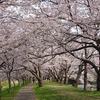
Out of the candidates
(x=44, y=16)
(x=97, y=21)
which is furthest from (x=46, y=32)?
(x=97, y=21)

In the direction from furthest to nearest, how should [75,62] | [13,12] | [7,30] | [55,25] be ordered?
[75,62] < [7,30] < [55,25] < [13,12]

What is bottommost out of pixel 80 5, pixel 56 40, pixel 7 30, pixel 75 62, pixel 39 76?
pixel 39 76

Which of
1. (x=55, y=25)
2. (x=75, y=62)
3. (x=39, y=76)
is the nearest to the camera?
(x=55, y=25)

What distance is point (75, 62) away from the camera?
2809 centimetres

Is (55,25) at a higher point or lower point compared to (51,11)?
lower

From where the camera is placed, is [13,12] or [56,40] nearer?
[13,12]

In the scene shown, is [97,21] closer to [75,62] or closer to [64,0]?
[64,0]

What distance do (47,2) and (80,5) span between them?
6.93 feet

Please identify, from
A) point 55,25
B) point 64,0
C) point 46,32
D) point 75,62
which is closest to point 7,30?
point 46,32

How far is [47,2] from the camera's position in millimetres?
10703

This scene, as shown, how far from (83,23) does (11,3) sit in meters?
4.58

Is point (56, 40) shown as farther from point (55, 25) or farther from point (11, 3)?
point (11, 3)

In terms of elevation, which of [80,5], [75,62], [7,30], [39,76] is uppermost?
[80,5]

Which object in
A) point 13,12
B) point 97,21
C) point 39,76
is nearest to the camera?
point 13,12
